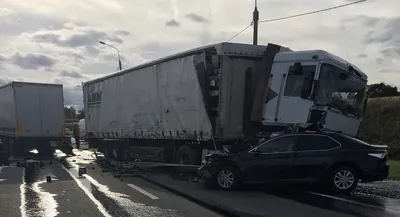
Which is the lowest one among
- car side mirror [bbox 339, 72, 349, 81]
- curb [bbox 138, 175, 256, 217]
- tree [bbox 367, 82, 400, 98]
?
curb [bbox 138, 175, 256, 217]

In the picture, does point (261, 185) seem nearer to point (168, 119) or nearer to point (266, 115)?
point (266, 115)

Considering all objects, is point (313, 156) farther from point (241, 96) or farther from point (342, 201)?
point (241, 96)

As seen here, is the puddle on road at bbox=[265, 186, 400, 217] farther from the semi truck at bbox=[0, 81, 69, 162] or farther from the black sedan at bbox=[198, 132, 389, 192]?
the semi truck at bbox=[0, 81, 69, 162]

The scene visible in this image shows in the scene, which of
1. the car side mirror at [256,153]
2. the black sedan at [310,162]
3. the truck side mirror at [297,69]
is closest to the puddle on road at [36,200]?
the black sedan at [310,162]

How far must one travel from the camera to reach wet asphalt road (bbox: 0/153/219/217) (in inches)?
342

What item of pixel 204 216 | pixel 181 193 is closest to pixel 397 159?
pixel 181 193

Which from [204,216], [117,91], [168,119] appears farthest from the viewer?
[117,91]

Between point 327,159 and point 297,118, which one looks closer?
point 327,159

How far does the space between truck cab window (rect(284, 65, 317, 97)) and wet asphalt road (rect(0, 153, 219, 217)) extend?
416 centimetres

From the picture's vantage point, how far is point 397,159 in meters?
23.4

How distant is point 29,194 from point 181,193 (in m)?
3.50

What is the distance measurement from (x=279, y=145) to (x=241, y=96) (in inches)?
101

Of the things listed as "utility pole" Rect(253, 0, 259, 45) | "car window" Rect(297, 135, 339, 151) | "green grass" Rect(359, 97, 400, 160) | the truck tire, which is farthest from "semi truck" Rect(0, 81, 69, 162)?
"green grass" Rect(359, 97, 400, 160)

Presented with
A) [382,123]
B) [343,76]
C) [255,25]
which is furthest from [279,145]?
[382,123]
